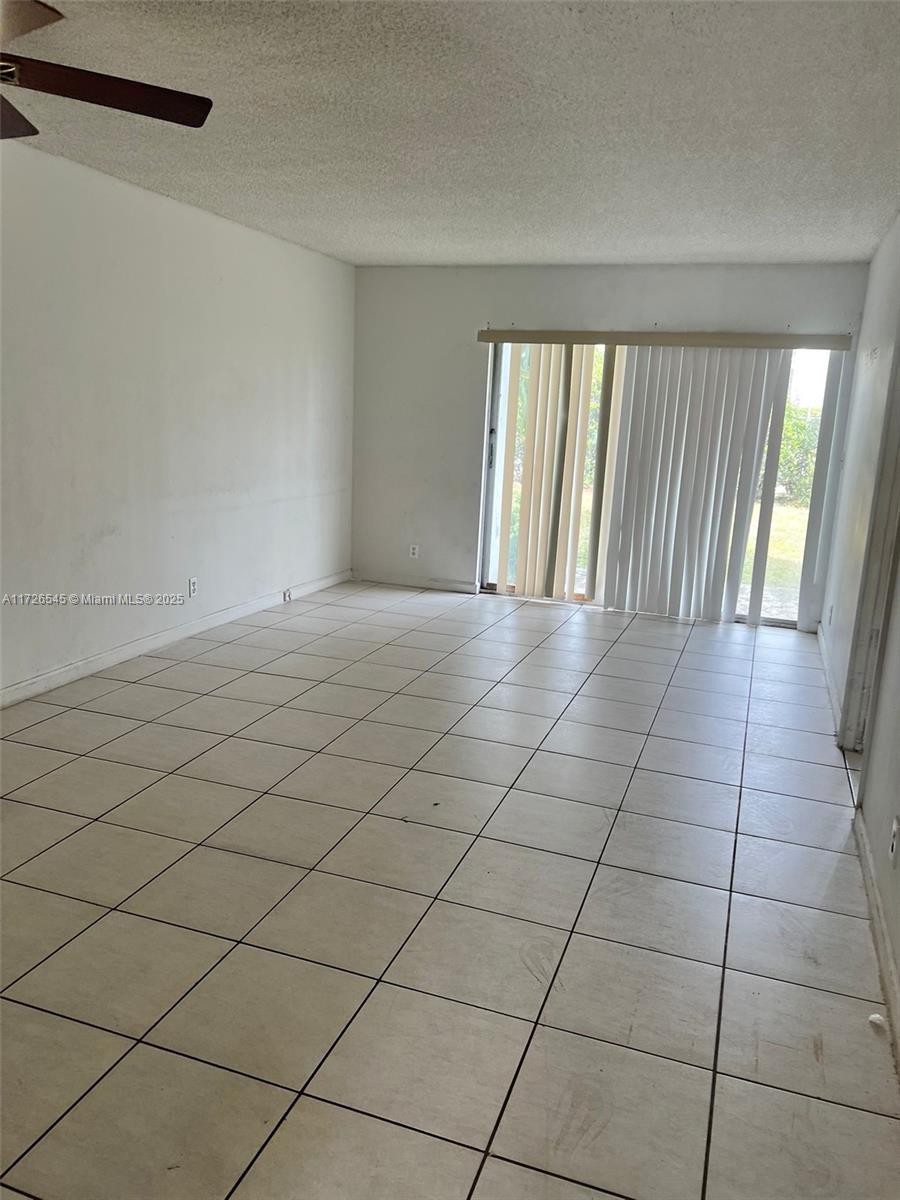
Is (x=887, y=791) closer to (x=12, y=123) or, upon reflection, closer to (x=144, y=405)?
(x=12, y=123)

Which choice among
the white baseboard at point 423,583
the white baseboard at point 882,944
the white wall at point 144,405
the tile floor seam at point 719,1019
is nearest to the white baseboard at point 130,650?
the white wall at point 144,405

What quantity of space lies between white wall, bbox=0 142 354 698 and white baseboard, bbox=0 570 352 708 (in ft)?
0.07

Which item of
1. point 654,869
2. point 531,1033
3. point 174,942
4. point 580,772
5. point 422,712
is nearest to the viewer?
point 531,1033

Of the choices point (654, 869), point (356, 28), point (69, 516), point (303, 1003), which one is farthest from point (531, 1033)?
point (69, 516)

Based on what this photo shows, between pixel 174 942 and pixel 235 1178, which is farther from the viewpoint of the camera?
pixel 174 942

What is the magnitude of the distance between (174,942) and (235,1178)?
2.43 feet

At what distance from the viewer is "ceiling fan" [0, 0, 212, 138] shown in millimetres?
2061

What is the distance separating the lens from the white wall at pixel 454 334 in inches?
216

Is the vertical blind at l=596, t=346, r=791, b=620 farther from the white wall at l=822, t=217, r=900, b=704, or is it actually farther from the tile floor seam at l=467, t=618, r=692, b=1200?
the tile floor seam at l=467, t=618, r=692, b=1200

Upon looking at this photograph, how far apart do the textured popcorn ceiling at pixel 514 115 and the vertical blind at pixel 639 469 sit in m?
1.09

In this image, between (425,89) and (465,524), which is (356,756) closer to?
(425,89)

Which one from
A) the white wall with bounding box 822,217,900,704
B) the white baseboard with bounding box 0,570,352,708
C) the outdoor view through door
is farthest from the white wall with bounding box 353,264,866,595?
the white baseboard with bounding box 0,570,352,708

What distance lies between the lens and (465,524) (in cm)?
646

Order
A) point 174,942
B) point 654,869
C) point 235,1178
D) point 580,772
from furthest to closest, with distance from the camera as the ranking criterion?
point 580,772, point 654,869, point 174,942, point 235,1178
